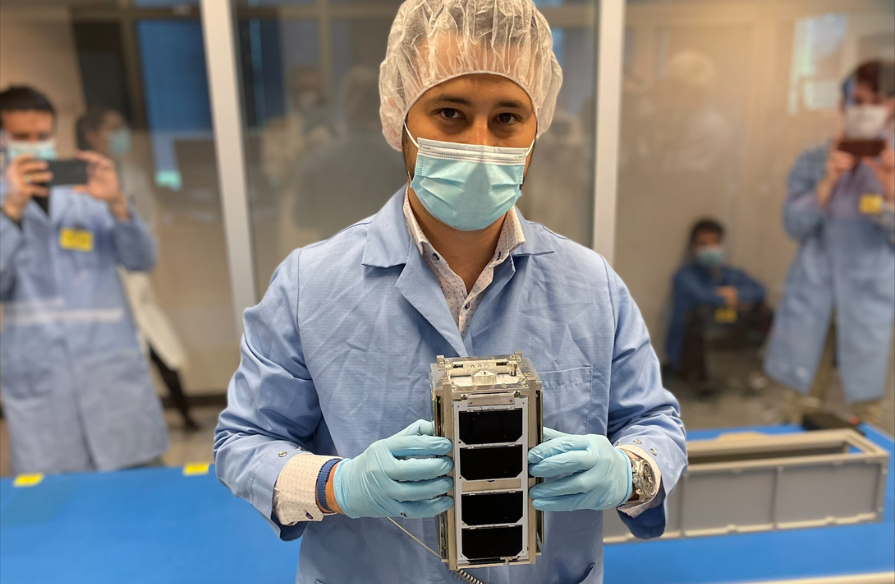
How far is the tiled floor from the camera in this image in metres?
2.81

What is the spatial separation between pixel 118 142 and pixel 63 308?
2.90ft

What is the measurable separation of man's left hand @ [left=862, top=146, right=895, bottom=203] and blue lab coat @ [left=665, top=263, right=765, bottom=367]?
782 mm

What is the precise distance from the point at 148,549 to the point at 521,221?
1.10m

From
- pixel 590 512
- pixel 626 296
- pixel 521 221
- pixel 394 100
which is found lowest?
pixel 590 512

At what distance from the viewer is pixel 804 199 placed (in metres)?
2.50

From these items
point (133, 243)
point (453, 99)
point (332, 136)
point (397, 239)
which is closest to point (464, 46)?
point (453, 99)

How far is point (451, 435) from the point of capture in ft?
2.27

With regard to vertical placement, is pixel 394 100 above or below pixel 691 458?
above

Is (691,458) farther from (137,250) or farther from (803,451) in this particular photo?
(137,250)

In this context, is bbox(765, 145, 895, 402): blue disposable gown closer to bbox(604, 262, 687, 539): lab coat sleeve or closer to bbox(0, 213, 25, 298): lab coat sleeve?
bbox(604, 262, 687, 539): lab coat sleeve

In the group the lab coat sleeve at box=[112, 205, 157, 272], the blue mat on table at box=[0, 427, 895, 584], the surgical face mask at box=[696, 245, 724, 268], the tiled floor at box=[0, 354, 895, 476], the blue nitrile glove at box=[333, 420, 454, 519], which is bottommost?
the tiled floor at box=[0, 354, 895, 476]

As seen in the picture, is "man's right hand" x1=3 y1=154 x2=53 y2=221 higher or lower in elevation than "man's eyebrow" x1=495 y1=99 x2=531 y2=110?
lower

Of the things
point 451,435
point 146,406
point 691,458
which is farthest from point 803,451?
point 146,406

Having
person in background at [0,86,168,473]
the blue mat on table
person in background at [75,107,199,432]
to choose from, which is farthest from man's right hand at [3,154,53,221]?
the blue mat on table
